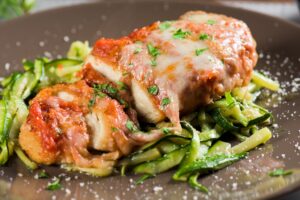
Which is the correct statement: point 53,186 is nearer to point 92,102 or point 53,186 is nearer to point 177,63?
point 92,102

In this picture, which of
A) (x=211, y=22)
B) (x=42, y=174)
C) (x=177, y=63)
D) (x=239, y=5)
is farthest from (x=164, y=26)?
(x=239, y=5)

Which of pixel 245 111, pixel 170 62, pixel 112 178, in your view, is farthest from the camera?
pixel 245 111

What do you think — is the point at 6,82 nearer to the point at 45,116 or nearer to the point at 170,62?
the point at 45,116

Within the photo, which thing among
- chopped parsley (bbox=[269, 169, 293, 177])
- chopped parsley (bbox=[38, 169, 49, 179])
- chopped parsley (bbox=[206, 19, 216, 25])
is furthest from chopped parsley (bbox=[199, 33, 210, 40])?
chopped parsley (bbox=[38, 169, 49, 179])

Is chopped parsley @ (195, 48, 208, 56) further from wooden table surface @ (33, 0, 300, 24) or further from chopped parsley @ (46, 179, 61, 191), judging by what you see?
wooden table surface @ (33, 0, 300, 24)

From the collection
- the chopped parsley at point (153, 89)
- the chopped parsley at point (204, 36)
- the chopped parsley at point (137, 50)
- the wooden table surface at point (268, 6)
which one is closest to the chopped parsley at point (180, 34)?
the chopped parsley at point (204, 36)

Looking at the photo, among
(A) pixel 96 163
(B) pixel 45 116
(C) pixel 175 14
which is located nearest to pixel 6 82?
(B) pixel 45 116
